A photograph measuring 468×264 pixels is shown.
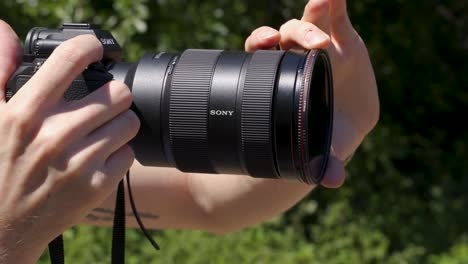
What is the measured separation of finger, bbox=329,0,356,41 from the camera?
5.27 ft

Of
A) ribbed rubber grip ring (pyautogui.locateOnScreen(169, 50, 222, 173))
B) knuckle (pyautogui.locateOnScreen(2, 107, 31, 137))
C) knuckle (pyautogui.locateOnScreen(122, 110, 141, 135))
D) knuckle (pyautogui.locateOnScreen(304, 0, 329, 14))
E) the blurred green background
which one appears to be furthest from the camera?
the blurred green background

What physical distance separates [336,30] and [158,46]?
2.12 metres

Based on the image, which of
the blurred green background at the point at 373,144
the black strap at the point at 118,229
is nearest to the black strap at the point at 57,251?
the black strap at the point at 118,229

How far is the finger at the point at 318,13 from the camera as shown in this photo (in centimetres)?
155

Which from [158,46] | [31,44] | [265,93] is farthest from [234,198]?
[158,46]

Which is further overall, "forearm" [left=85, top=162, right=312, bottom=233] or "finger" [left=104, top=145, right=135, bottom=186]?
"forearm" [left=85, top=162, right=312, bottom=233]

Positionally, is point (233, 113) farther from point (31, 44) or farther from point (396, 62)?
point (396, 62)

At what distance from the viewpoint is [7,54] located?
135 centimetres

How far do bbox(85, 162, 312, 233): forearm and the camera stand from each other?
8.8 inches

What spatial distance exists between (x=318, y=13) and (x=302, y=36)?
150 millimetres

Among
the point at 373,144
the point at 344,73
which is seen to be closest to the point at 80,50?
the point at 344,73

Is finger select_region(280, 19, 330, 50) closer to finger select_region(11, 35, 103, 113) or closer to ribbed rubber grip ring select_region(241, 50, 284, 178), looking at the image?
ribbed rubber grip ring select_region(241, 50, 284, 178)

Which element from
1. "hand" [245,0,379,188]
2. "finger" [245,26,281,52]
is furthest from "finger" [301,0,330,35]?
"finger" [245,26,281,52]

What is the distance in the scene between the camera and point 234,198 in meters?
1.69
